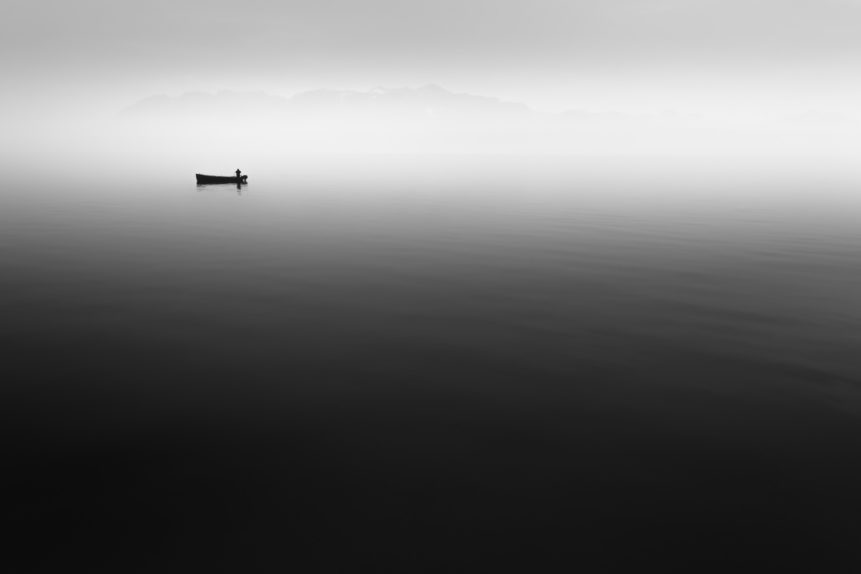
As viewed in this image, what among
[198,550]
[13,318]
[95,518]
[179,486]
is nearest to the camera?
[198,550]

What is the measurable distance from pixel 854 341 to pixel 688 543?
630 inches

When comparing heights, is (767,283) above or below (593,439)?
above

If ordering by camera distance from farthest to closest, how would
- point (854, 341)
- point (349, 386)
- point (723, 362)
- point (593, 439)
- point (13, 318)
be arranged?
point (13, 318)
point (854, 341)
point (723, 362)
point (349, 386)
point (593, 439)

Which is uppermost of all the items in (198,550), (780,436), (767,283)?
(767,283)

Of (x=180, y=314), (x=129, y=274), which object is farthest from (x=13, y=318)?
(x=129, y=274)

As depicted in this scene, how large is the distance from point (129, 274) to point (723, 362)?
3104cm

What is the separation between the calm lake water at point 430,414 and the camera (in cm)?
954

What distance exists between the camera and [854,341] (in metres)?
19.9

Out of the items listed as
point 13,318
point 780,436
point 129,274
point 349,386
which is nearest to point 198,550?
point 349,386

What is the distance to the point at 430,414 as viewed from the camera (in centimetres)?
1412

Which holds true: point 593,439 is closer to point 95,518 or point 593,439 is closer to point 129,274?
point 95,518

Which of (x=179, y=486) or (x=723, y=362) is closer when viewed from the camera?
(x=179, y=486)

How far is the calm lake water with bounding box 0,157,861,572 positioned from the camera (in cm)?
954

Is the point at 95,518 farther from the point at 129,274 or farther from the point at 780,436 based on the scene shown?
the point at 129,274
